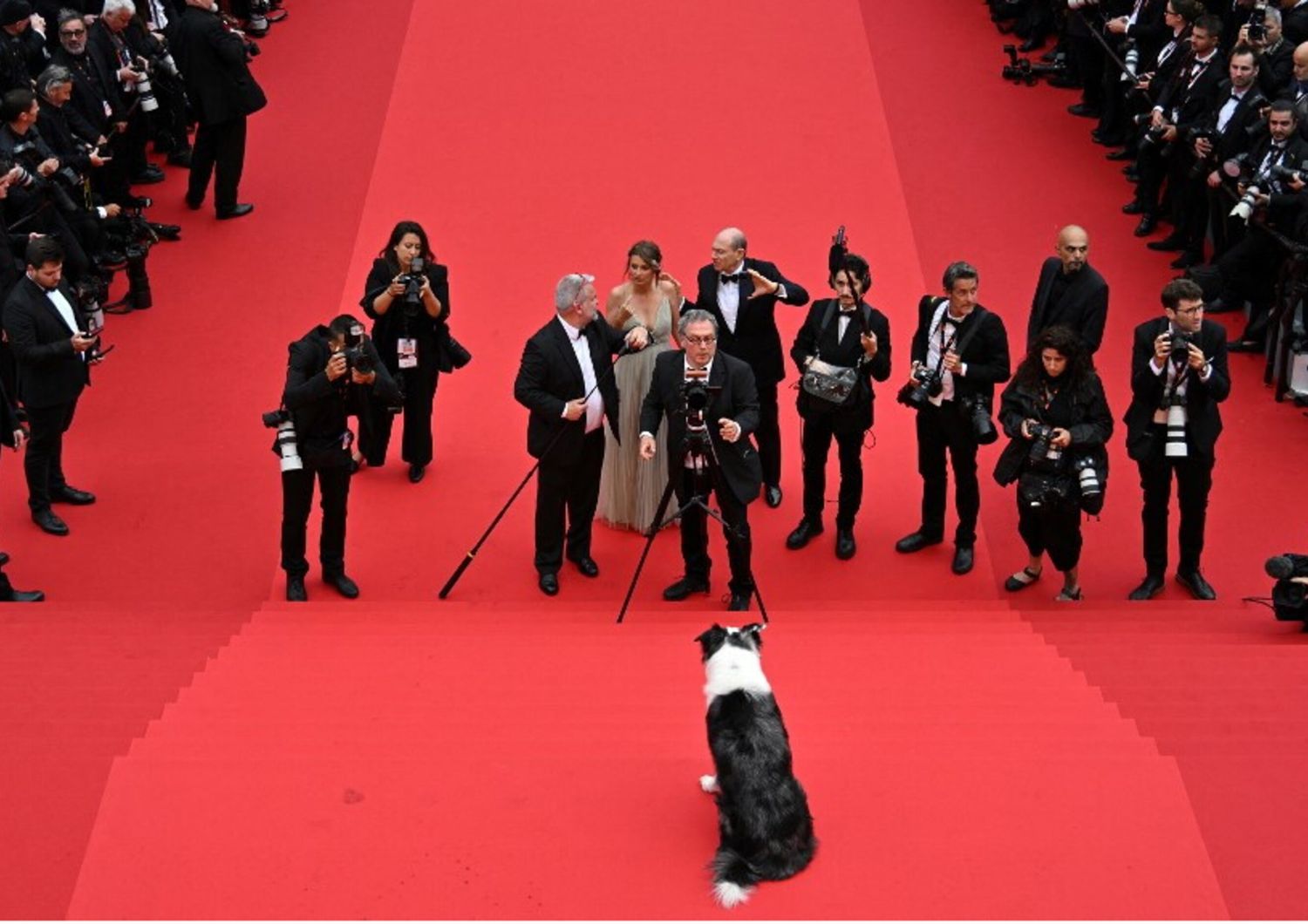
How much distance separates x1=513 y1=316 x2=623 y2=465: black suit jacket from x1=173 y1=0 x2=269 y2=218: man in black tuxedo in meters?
4.80

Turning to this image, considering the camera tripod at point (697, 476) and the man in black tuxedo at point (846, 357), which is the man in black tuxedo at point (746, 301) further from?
the camera tripod at point (697, 476)

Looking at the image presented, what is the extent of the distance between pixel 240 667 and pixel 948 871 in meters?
3.18

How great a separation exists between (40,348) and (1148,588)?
550 centimetres

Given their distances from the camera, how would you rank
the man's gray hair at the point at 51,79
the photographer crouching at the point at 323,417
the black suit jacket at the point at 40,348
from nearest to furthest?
the photographer crouching at the point at 323,417
the black suit jacket at the point at 40,348
the man's gray hair at the point at 51,79

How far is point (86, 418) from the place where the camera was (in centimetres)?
1057

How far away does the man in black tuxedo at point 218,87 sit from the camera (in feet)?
40.5

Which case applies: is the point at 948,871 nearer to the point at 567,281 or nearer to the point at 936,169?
the point at 567,281

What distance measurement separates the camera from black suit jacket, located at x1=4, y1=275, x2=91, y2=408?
9.03 m

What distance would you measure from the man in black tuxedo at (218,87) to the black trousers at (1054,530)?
21.1 ft

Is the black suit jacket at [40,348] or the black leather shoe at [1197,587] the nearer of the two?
the black leather shoe at [1197,587]

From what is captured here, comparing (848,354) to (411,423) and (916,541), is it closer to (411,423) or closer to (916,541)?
(916,541)

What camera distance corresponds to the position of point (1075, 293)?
901 centimetres

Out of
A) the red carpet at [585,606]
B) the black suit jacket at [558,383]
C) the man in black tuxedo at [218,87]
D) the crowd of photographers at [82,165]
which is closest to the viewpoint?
the red carpet at [585,606]

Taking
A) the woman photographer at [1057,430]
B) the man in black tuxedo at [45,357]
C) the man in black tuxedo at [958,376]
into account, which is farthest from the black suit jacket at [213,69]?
the woman photographer at [1057,430]
